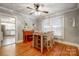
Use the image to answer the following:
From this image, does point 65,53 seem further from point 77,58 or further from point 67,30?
point 67,30

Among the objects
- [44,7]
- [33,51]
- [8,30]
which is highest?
[44,7]

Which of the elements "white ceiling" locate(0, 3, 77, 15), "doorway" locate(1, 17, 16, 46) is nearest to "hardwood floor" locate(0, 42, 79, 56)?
"doorway" locate(1, 17, 16, 46)

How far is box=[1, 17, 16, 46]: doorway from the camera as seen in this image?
2.03m

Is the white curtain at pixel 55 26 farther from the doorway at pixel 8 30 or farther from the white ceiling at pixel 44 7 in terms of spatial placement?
the doorway at pixel 8 30

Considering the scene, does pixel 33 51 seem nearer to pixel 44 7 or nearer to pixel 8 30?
pixel 8 30

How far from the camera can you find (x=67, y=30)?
2070 mm

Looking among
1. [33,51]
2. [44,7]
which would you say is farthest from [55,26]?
[33,51]

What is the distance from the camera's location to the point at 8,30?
2061 millimetres

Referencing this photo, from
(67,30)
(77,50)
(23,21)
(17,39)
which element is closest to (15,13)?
(23,21)

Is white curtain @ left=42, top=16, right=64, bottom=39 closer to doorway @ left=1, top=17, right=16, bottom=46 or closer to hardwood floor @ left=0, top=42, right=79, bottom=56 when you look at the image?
hardwood floor @ left=0, top=42, right=79, bottom=56

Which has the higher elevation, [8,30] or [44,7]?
[44,7]

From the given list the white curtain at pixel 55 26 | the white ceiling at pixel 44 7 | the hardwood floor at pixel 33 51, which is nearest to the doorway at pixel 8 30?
the hardwood floor at pixel 33 51

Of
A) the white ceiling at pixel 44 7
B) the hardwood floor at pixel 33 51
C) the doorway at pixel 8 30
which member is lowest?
the hardwood floor at pixel 33 51

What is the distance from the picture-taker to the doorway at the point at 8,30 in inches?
80.0
